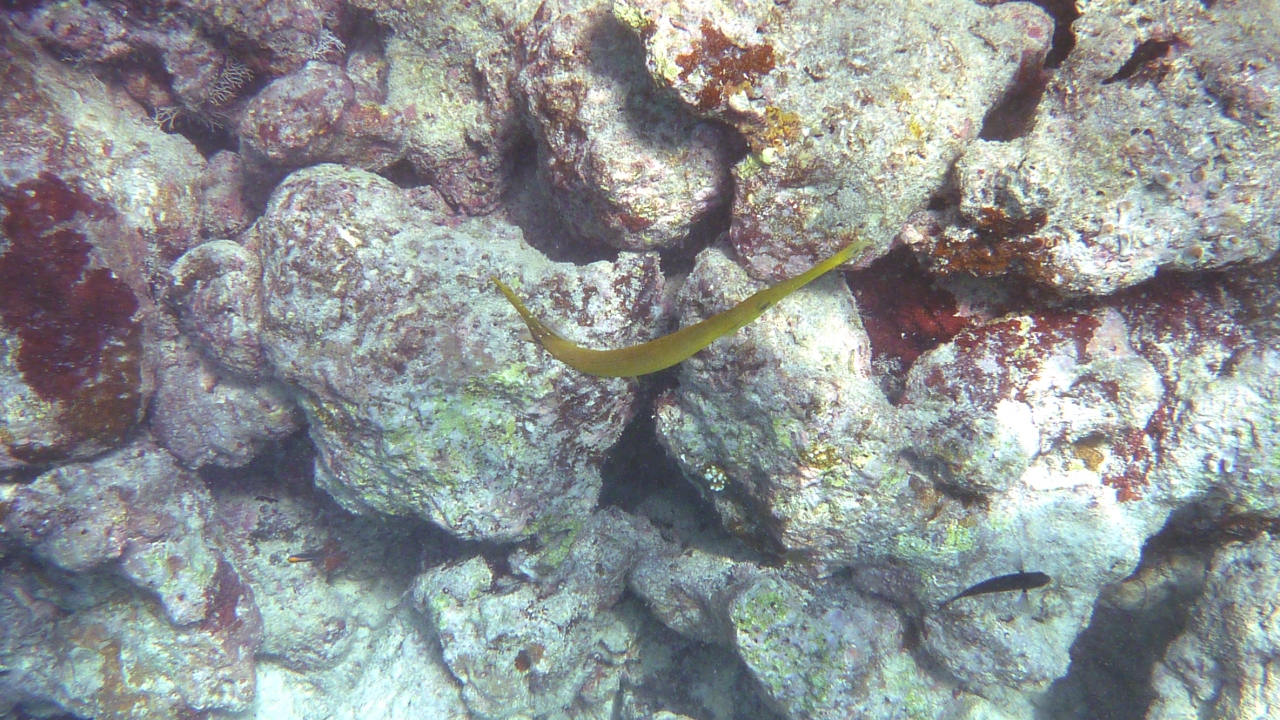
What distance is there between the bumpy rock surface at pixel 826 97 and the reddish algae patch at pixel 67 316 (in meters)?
4.02

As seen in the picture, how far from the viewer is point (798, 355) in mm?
3131

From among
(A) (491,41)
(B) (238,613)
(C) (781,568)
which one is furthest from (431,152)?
(B) (238,613)

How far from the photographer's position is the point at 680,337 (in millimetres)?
2600

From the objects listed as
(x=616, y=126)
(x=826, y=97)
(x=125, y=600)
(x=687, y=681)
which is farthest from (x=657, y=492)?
(x=125, y=600)

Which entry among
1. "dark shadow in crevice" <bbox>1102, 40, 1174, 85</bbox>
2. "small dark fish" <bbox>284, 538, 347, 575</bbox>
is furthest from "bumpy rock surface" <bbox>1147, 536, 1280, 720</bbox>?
"small dark fish" <bbox>284, 538, 347, 575</bbox>

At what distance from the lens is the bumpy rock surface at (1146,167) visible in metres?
2.65

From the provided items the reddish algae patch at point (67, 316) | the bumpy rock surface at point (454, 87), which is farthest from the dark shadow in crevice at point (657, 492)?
the reddish algae patch at point (67, 316)

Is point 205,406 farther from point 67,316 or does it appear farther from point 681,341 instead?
point 681,341

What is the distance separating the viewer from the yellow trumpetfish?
2.17 metres

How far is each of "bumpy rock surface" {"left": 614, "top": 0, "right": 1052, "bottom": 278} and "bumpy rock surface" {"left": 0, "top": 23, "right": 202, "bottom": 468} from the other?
13.2 feet

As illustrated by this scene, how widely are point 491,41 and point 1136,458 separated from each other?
5.02 meters

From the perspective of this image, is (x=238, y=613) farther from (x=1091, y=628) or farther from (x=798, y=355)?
(x=1091, y=628)

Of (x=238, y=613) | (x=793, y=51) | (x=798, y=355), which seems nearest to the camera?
(x=793, y=51)

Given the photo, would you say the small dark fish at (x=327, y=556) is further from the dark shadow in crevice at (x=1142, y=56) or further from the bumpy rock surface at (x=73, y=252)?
the dark shadow in crevice at (x=1142, y=56)
